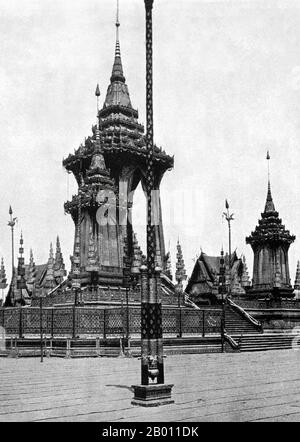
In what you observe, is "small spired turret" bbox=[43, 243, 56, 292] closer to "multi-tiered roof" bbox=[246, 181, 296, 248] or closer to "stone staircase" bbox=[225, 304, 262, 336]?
"stone staircase" bbox=[225, 304, 262, 336]

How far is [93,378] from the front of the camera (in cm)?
1530

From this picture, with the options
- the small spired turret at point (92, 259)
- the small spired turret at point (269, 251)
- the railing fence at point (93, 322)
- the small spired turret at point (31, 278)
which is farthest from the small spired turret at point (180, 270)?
the railing fence at point (93, 322)

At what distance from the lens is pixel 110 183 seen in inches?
1991

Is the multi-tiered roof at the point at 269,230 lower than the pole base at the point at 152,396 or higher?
higher

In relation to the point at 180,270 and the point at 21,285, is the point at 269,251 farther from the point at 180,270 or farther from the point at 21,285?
the point at 21,285

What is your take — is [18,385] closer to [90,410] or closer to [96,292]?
[90,410]

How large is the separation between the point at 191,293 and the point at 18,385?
56003 millimetres

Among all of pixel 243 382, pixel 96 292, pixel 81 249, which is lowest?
pixel 243 382

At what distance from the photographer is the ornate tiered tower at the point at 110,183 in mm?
49156

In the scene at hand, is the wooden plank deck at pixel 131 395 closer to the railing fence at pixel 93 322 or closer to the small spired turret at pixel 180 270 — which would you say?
the railing fence at pixel 93 322

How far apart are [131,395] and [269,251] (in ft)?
169

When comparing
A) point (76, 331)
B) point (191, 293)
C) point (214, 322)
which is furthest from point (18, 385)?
point (191, 293)

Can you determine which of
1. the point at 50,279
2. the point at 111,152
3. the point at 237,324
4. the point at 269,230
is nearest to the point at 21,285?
the point at 237,324

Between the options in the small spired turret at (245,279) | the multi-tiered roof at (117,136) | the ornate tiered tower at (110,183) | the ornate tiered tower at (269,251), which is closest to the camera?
the ornate tiered tower at (110,183)
